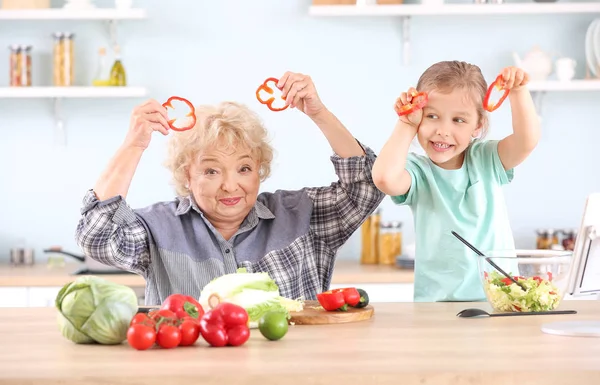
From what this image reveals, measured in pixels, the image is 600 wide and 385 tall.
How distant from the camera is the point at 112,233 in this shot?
2.37 meters

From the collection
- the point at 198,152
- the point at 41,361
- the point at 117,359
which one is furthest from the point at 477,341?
the point at 198,152

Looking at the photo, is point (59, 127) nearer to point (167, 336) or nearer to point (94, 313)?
point (94, 313)

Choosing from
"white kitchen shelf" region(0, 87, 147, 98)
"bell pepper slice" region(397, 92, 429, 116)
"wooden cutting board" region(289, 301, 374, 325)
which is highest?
"white kitchen shelf" region(0, 87, 147, 98)

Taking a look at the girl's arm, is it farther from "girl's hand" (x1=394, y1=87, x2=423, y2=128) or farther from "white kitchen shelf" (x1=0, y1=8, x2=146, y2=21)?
"white kitchen shelf" (x1=0, y1=8, x2=146, y2=21)

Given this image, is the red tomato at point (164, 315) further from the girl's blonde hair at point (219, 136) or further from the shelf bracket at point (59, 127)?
the shelf bracket at point (59, 127)

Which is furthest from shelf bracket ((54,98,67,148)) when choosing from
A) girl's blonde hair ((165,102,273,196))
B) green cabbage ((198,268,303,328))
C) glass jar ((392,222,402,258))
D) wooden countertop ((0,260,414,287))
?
green cabbage ((198,268,303,328))

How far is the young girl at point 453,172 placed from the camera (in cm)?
238

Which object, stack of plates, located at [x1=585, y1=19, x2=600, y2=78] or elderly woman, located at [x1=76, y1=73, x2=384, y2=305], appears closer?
elderly woman, located at [x1=76, y1=73, x2=384, y2=305]

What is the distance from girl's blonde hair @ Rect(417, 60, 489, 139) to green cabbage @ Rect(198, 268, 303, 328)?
76cm

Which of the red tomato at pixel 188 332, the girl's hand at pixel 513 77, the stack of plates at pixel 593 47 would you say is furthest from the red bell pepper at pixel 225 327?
the stack of plates at pixel 593 47

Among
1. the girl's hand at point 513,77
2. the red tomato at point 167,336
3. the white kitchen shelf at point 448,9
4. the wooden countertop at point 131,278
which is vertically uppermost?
the white kitchen shelf at point 448,9

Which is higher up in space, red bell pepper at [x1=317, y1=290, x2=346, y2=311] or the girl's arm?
the girl's arm

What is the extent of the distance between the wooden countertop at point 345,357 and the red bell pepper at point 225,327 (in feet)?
0.07

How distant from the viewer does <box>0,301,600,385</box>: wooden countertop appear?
4.92 feet
